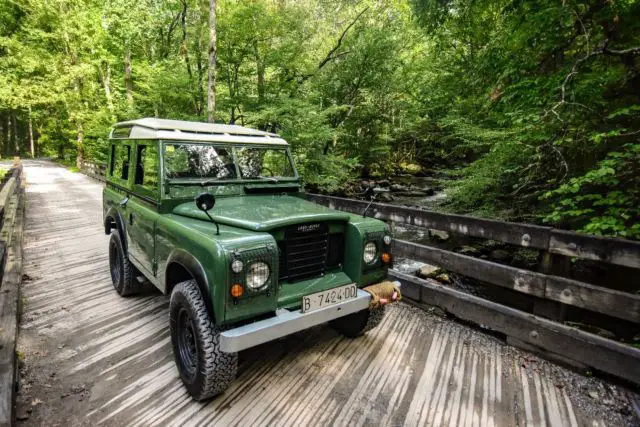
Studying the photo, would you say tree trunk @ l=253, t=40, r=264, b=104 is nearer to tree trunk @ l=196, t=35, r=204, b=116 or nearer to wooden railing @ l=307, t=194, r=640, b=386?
tree trunk @ l=196, t=35, r=204, b=116

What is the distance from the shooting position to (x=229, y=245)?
2537mm

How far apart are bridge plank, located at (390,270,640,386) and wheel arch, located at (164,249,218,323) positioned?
2933mm

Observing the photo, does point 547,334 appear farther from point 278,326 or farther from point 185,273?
point 185,273

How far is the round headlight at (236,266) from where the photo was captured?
2.47 meters

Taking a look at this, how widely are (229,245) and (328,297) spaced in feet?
3.28

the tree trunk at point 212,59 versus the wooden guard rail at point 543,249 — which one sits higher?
the tree trunk at point 212,59

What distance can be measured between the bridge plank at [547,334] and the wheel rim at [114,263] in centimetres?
436

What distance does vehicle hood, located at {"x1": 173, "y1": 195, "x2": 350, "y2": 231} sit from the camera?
2912 millimetres

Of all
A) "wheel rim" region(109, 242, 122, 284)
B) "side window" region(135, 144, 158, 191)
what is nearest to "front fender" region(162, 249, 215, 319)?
"side window" region(135, 144, 158, 191)

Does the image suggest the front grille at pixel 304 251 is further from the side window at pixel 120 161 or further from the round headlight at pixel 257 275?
the side window at pixel 120 161

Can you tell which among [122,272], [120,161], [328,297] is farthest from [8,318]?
[328,297]

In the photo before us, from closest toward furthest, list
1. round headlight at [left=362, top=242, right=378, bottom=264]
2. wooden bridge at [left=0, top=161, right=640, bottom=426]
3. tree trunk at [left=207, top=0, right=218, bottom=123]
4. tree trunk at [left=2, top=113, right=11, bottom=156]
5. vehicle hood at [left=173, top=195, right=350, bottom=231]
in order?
wooden bridge at [left=0, top=161, right=640, bottom=426]
vehicle hood at [left=173, top=195, right=350, bottom=231]
round headlight at [left=362, top=242, right=378, bottom=264]
tree trunk at [left=207, top=0, right=218, bottom=123]
tree trunk at [left=2, top=113, right=11, bottom=156]

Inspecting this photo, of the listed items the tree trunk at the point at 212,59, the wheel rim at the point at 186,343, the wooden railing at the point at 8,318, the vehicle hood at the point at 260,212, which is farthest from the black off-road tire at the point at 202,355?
the tree trunk at the point at 212,59

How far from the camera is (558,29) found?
212 inches
